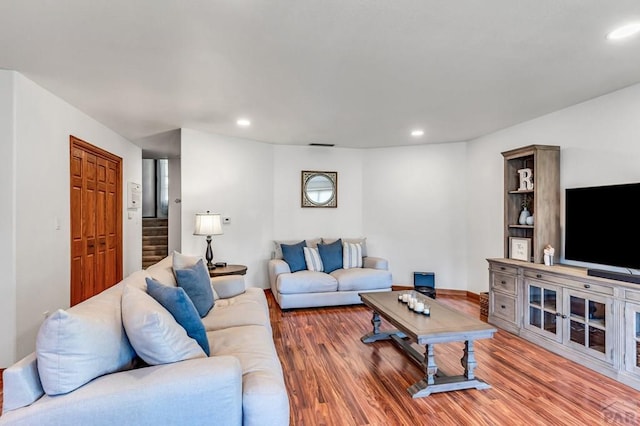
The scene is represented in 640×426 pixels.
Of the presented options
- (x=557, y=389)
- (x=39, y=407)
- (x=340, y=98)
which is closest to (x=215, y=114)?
(x=340, y=98)

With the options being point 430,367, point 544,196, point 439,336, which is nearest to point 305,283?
point 430,367

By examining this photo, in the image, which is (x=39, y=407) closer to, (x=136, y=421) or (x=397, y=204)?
(x=136, y=421)

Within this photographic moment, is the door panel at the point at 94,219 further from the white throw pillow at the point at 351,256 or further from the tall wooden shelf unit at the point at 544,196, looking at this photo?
the tall wooden shelf unit at the point at 544,196

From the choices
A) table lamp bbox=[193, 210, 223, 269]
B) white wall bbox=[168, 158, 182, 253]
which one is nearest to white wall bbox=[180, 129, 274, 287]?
table lamp bbox=[193, 210, 223, 269]

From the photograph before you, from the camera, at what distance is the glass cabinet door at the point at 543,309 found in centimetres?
313

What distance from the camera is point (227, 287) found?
3.39m

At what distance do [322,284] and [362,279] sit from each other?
1.86ft

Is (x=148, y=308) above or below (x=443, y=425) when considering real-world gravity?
above

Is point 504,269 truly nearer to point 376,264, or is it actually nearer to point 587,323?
point 587,323

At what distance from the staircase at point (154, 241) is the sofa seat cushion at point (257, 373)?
5786 millimetres

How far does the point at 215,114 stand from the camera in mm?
3971

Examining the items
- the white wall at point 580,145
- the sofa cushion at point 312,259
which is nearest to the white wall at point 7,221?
the sofa cushion at point 312,259

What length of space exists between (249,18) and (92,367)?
1.91 meters

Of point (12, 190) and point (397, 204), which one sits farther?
point (397, 204)
